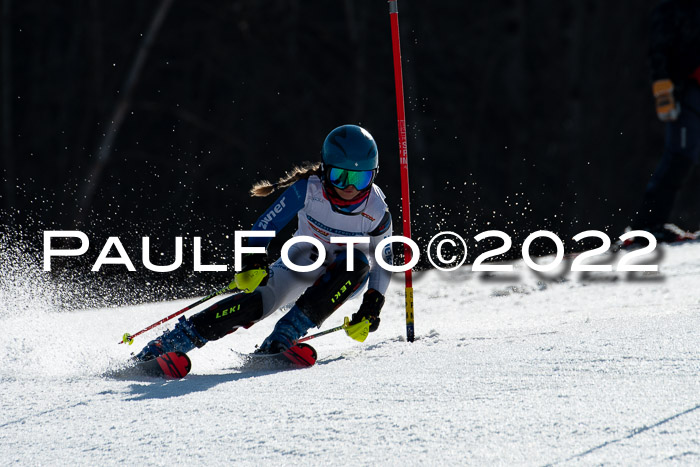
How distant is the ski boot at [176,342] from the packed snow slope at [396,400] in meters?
0.12

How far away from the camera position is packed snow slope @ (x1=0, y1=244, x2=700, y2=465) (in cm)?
226

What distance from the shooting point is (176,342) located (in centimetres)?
378

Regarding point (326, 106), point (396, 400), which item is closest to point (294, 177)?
point (396, 400)

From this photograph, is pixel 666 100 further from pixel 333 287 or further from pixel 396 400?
pixel 396 400

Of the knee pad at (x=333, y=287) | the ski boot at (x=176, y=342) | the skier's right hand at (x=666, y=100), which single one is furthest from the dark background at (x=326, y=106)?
the ski boot at (x=176, y=342)

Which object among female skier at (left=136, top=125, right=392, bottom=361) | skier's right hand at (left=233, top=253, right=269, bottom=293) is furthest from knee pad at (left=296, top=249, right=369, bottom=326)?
skier's right hand at (left=233, top=253, right=269, bottom=293)

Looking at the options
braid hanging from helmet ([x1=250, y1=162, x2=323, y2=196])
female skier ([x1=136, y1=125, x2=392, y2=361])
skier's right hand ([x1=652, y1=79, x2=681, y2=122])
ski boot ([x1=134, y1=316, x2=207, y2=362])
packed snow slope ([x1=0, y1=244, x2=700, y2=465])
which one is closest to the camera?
packed snow slope ([x1=0, y1=244, x2=700, y2=465])

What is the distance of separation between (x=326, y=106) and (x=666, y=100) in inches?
506

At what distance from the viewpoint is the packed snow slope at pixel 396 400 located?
2.26 meters

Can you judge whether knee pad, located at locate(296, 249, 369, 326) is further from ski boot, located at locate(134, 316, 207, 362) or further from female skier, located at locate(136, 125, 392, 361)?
ski boot, located at locate(134, 316, 207, 362)

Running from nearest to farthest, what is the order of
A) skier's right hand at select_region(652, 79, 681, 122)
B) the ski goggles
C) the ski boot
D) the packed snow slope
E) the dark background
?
the packed snow slope, the ski boot, the ski goggles, skier's right hand at select_region(652, 79, 681, 122), the dark background

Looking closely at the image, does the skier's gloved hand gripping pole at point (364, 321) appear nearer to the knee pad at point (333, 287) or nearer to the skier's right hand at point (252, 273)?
the knee pad at point (333, 287)

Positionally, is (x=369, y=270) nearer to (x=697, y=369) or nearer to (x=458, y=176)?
(x=697, y=369)

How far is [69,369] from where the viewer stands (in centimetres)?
371
